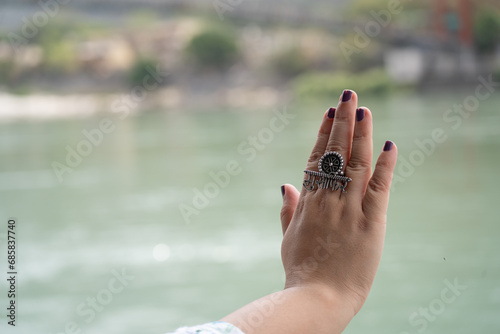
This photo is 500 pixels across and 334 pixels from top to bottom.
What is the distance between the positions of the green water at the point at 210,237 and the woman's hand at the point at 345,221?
3.78 feet

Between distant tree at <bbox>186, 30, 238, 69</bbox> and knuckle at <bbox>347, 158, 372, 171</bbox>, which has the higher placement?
distant tree at <bbox>186, 30, 238, 69</bbox>

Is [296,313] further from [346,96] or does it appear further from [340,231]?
[346,96]

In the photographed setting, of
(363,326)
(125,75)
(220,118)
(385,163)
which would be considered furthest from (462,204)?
(125,75)

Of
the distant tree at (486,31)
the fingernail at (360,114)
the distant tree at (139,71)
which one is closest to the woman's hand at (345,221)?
the fingernail at (360,114)

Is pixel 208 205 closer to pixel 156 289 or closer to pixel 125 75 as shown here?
pixel 156 289

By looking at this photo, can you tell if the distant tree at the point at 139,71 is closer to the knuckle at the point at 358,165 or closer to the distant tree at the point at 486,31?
the distant tree at the point at 486,31

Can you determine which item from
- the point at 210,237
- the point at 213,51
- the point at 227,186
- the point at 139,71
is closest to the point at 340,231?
the point at 210,237

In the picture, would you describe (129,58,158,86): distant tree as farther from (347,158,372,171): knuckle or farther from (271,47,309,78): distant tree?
(347,158,372,171): knuckle

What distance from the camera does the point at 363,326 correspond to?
6.09 feet

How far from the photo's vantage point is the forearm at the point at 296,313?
0.57 meters

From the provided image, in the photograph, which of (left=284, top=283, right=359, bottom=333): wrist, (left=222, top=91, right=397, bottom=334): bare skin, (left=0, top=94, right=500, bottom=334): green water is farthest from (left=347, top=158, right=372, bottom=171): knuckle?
(left=0, top=94, right=500, bottom=334): green water

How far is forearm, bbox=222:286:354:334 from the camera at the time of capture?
571mm

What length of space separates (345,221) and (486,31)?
1713 cm

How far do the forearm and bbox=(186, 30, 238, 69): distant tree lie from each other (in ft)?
56.8
